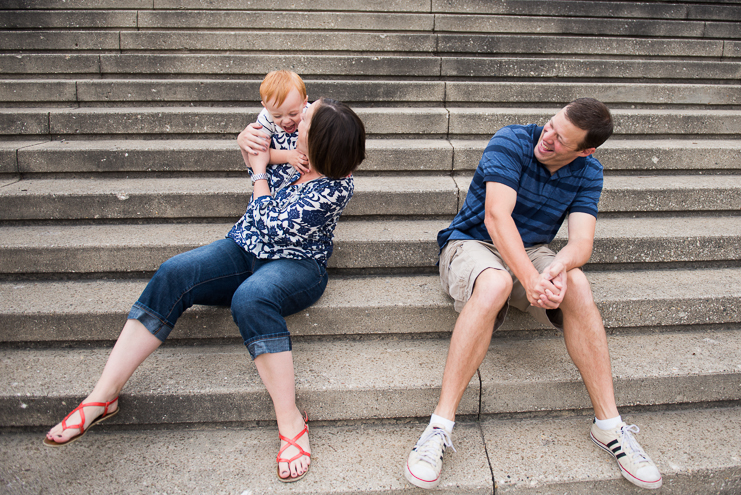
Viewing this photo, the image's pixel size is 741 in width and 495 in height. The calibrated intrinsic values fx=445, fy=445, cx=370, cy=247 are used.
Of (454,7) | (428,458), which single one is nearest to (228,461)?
(428,458)

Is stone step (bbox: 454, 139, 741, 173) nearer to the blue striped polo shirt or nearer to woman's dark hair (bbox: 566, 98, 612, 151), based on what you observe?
the blue striped polo shirt

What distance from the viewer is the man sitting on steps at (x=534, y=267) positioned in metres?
1.85

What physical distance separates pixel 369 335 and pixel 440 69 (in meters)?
2.58

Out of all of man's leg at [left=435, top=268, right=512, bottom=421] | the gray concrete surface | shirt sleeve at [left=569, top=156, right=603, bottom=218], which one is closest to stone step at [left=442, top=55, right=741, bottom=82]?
shirt sleeve at [left=569, top=156, right=603, bottom=218]

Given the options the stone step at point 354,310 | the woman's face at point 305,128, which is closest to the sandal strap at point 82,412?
the stone step at point 354,310

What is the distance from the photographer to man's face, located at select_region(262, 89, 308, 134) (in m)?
2.08

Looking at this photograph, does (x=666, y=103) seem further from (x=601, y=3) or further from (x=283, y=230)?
(x=283, y=230)

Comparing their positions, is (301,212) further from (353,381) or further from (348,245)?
(353,381)

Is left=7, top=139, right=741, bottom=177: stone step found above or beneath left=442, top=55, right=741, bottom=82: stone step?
beneath

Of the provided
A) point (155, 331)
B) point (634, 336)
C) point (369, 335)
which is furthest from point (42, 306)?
point (634, 336)

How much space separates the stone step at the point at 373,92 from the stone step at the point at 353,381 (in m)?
2.18

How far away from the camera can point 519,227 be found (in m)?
2.27

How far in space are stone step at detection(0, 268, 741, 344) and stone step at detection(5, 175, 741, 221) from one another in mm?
516

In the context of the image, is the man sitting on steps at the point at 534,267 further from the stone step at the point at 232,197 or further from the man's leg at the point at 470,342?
the stone step at the point at 232,197
